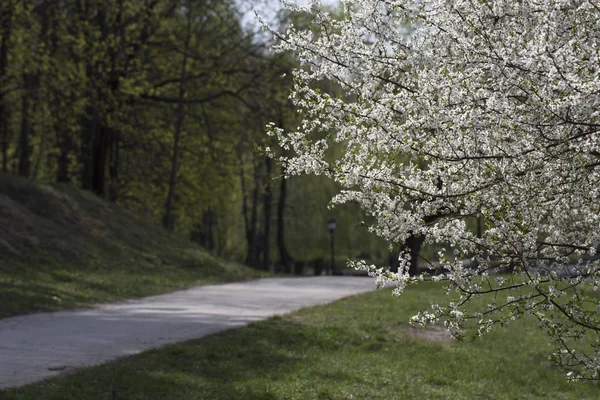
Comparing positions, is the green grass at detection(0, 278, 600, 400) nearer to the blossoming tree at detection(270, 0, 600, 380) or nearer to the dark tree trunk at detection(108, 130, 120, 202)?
the blossoming tree at detection(270, 0, 600, 380)

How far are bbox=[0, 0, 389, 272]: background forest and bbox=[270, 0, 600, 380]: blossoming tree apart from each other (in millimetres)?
18167

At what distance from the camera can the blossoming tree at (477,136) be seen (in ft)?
17.5

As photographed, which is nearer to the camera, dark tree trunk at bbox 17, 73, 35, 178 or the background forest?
the background forest

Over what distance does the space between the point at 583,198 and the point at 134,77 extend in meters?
22.8

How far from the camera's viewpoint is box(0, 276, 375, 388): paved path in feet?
31.8

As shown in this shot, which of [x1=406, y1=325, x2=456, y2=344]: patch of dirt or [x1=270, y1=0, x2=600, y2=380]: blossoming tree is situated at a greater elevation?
[x1=270, y1=0, x2=600, y2=380]: blossoming tree

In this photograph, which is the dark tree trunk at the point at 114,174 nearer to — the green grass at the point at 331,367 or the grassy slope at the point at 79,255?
the grassy slope at the point at 79,255

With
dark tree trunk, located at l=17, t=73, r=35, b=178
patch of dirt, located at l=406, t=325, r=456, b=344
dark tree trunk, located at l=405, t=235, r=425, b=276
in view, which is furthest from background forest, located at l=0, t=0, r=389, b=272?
dark tree trunk, located at l=405, t=235, r=425, b=276

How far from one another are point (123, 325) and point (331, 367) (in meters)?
3.88

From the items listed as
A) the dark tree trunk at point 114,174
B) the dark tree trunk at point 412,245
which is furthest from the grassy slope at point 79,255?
the dark tree trunk at point 412,245

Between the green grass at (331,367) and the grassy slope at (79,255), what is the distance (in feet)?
13.5

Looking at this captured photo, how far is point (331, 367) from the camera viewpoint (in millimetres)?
10875

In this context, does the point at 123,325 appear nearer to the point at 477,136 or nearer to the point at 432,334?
the point at 432,334

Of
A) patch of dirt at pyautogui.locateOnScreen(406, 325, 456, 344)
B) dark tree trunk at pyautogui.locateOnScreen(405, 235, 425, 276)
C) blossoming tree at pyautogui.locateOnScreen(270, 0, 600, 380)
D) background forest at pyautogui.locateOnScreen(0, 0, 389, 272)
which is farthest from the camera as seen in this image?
background forest at pyautogui.locateOnScreen(0, 0, 389, 272)
